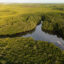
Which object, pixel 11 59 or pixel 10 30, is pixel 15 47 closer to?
pixel 11 59

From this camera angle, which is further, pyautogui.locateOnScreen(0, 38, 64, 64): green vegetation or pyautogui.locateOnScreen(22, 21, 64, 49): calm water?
pyautogui.locateOnScreen(22, 21, 64, 49): calm water

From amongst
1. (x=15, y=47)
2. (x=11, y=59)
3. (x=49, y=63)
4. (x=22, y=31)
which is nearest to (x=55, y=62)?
(x=49, y=63)

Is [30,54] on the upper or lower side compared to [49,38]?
upper

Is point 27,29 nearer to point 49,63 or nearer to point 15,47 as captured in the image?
point 15,47

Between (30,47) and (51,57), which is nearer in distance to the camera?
(51,57)

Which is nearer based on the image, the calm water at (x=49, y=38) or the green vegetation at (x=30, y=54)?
the green vegetation at (x=30, y=54)

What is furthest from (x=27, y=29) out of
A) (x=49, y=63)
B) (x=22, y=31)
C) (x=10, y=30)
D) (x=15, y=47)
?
(x=49, y=63)

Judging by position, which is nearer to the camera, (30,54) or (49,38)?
(30,54)

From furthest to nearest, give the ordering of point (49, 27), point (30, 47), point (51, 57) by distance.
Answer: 1. point (49, 27)
2. point (30, 47)
3. point (51, 57)

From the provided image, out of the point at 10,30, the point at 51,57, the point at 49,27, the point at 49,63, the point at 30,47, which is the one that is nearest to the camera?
the point at 49,63
